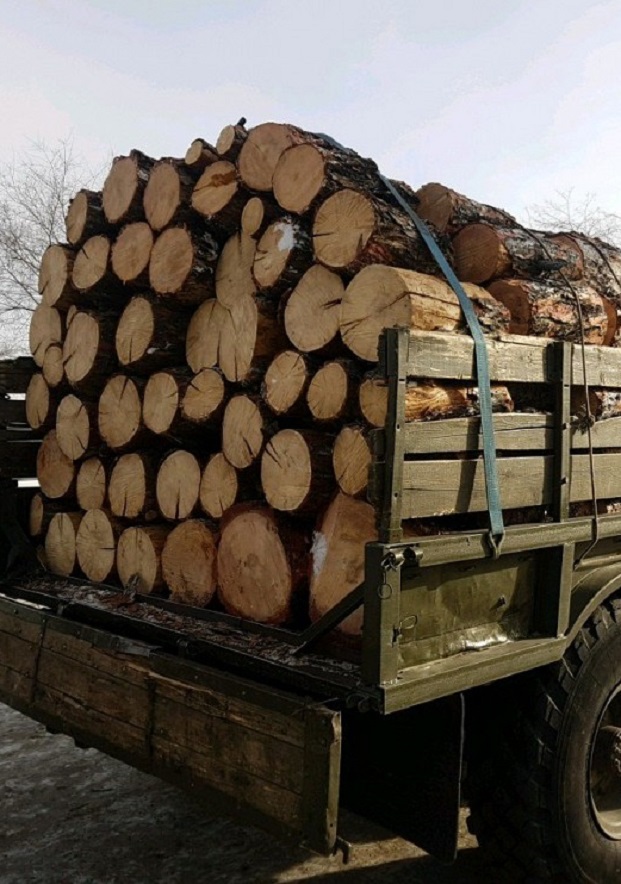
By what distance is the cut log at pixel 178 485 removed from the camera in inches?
127

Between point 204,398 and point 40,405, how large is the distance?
46.2 inches

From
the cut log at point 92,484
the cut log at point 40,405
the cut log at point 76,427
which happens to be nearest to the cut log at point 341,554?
the cut log at point 92,484

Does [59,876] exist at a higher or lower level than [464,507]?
lower

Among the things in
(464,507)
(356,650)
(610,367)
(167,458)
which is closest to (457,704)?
(356,650)

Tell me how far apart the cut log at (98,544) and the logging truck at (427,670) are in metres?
0.41

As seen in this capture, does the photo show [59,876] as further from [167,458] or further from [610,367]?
[610,367]

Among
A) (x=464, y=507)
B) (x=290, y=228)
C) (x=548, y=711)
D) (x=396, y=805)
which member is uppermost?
(x=290, y=228)

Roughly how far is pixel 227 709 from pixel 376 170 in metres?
2.04

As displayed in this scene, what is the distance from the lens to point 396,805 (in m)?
2.37

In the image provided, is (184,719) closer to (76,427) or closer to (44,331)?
(76,427)

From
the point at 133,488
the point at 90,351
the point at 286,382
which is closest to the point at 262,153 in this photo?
the point at 286,382

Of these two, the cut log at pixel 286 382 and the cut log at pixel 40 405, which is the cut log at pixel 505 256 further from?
the cut log at pixel 40 405

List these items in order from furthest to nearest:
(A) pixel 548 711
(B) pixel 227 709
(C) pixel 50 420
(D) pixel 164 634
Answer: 1. (C) pixel 50 420
2. (D) pixel 164 634
3. (A) pixel 548 711
4. (B) pixel 227 709

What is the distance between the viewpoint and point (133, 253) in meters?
3.54
